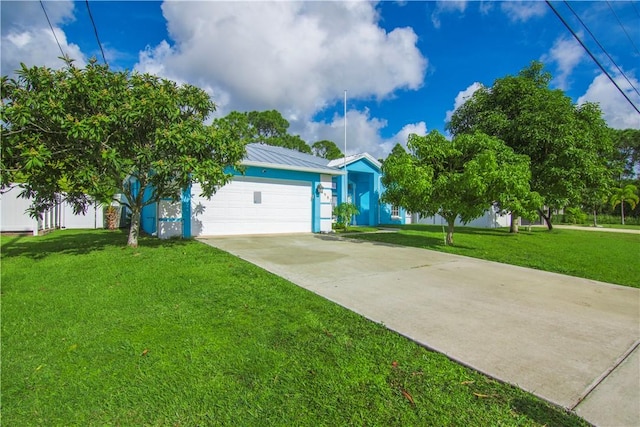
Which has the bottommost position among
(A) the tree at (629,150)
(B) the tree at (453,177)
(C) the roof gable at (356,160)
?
(B) the tree at (453,177)

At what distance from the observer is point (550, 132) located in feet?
45.1

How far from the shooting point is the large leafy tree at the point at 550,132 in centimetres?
1360

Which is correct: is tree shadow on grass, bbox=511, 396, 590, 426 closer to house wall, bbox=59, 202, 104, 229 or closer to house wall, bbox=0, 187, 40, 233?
house wall, bbox=0, 187, 40, 233

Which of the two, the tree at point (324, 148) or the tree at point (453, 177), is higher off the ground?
the tree at point (324, 148)

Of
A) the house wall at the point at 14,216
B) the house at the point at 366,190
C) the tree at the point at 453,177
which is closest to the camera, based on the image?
the tree at the point at 453,177

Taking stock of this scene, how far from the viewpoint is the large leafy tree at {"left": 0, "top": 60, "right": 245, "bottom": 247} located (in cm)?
587

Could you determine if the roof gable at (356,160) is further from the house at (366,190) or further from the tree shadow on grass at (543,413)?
the tree shadow on grass at (543,413)

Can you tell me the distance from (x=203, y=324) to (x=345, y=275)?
2893mm

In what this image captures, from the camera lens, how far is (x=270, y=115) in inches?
1297

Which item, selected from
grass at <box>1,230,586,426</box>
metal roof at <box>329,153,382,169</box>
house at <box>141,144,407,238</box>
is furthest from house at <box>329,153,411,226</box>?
grass at <box>1,230,586,426</box>

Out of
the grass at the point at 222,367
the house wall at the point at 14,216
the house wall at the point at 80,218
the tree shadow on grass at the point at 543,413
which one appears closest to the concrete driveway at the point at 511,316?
the tree shadow on grass at the point at 543,413

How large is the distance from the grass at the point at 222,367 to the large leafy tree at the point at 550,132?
1391 centimetres

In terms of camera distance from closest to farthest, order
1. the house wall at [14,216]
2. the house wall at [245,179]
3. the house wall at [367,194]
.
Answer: the house wall at [245,179] → the house wall at [14,216] → the house wall at [367,194]

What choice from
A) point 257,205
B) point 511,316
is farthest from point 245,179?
point 511,316
